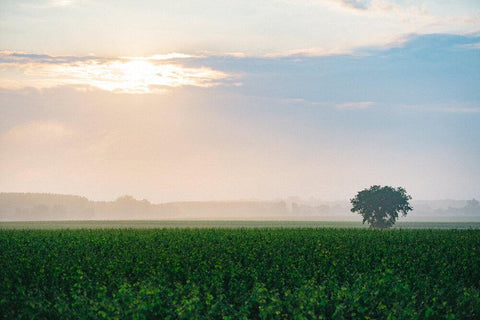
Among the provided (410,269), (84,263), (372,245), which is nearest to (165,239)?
(84,263)

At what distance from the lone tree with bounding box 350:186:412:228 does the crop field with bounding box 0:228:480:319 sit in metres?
46.9

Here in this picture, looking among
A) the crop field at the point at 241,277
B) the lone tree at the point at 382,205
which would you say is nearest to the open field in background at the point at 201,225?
the lone tree at the point at 382,205

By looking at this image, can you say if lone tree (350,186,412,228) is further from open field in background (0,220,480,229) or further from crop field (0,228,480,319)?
crop field (0,228,480,319)

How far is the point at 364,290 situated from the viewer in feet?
56.2

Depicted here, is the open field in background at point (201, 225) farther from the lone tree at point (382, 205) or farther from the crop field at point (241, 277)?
the crop field at point (241, 277)

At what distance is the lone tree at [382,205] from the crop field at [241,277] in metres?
46.9

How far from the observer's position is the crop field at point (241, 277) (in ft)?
52.1

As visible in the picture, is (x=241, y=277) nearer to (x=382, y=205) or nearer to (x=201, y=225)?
(x=382, y=205)

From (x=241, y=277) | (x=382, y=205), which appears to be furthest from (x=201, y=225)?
(x=241, y=277)

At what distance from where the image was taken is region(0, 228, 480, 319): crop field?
15.9m

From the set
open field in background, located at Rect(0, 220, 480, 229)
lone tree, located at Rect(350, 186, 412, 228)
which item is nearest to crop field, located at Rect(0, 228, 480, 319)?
lone tree, located at Rect(350, 186, 412, 228)

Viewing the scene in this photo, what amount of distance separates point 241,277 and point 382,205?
63.5 metres

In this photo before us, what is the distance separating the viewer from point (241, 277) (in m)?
22.5

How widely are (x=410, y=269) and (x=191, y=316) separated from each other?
13814 mm
